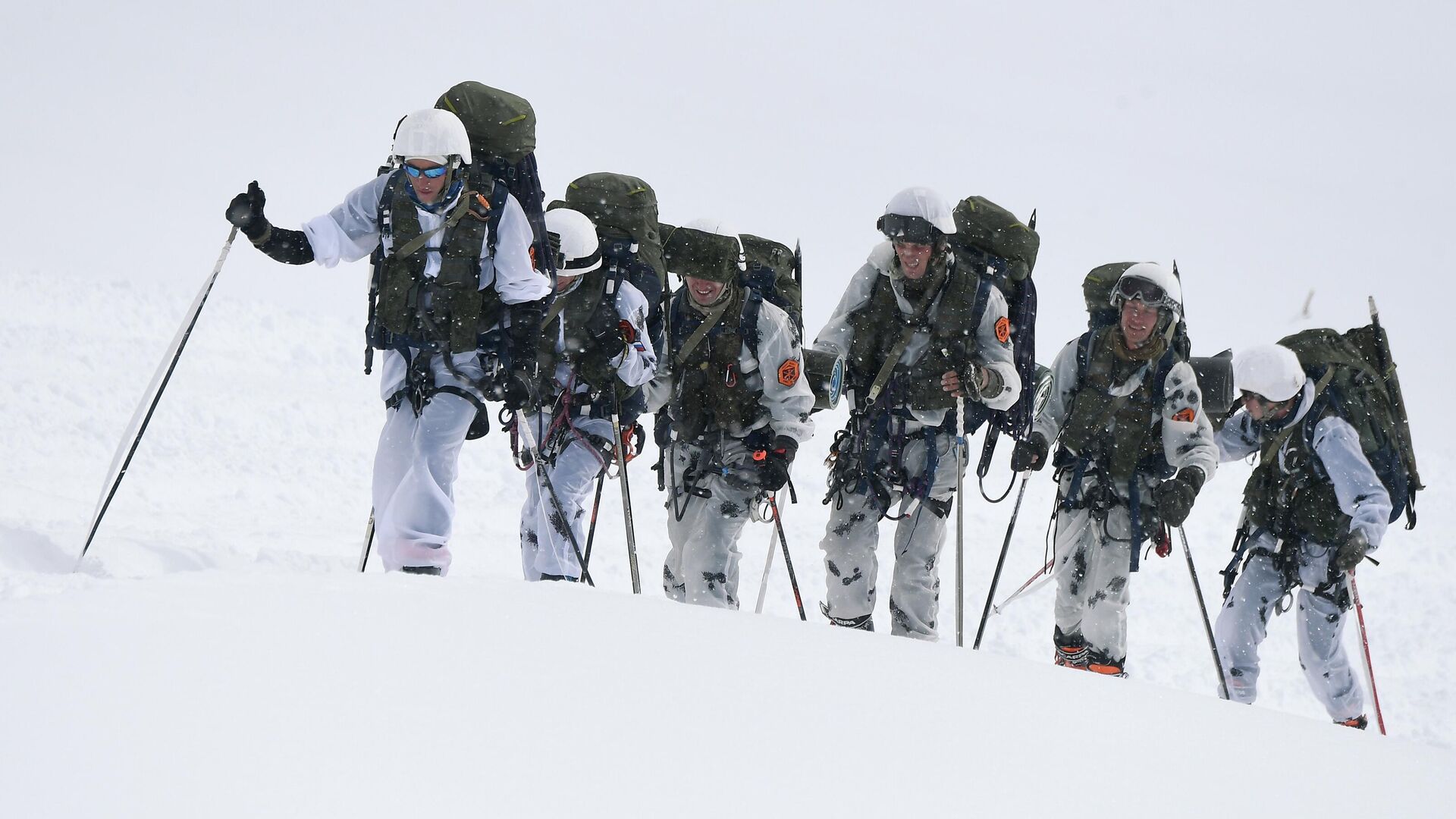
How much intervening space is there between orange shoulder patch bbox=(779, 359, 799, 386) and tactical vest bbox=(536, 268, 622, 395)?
3.18ft

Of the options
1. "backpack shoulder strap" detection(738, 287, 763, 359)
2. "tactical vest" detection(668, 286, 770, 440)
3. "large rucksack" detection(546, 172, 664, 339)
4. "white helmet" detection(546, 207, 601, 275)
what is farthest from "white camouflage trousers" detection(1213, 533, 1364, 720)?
"white helmet" detection(546, 207, 601, 275)

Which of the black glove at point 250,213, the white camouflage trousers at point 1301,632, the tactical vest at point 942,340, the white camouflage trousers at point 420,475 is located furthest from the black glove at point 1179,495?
the black glove at point 250,213

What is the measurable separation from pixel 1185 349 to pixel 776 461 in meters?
2.87

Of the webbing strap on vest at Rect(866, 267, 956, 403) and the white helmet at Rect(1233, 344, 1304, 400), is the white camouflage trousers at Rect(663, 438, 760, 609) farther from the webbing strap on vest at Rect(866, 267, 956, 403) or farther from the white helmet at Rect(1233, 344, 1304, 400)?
the white helmet at Rect(1233, 344, 1304, 400)

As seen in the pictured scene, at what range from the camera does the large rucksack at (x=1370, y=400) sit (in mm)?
7371

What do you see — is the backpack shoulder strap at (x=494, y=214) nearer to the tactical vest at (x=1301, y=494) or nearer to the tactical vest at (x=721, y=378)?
the tactical vest at (x=721, y=378)

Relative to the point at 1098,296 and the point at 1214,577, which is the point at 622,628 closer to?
the point at 1098,296

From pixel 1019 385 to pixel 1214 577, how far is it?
9553 mm

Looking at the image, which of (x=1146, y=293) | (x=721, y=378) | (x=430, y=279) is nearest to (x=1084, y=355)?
(x=1146, y=293)

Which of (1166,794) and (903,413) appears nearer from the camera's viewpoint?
(1166,794)

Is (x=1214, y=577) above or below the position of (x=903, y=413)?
above

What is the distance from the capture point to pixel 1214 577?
15.1 m

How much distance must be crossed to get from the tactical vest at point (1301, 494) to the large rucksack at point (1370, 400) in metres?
0.09

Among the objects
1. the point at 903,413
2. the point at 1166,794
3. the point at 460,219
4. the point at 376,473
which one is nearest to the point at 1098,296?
the point at 903,413
